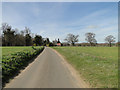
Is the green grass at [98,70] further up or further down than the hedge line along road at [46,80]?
further up

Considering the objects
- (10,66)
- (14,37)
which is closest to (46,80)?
(10,66)

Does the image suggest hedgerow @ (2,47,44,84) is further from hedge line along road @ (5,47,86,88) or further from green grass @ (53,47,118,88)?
green grass @ (53,47,118,88)

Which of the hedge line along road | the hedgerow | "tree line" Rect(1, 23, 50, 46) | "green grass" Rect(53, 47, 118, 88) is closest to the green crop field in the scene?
the hedgerow

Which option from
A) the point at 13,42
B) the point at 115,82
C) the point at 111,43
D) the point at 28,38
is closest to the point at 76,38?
the point at 111,43

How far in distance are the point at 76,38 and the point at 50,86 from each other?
8330 cm

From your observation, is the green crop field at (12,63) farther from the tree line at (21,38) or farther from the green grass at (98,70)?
the tree line at (21,38)

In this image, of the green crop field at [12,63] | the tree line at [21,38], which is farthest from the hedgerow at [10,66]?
the tree line at [21,38]

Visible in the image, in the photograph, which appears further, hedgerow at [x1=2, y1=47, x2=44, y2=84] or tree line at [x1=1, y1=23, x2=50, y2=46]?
tree line at [x1=1, y1=23, x2=50, y2=46]

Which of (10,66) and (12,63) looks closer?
(10,66)

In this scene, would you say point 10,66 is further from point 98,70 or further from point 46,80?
point 98,70

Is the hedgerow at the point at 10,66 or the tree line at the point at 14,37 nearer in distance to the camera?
the hedgerow at the point at 10,66

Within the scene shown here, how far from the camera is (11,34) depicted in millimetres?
56031

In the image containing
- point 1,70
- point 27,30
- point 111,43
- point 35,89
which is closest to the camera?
point 35,89

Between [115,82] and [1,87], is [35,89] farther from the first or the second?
[115,82]
